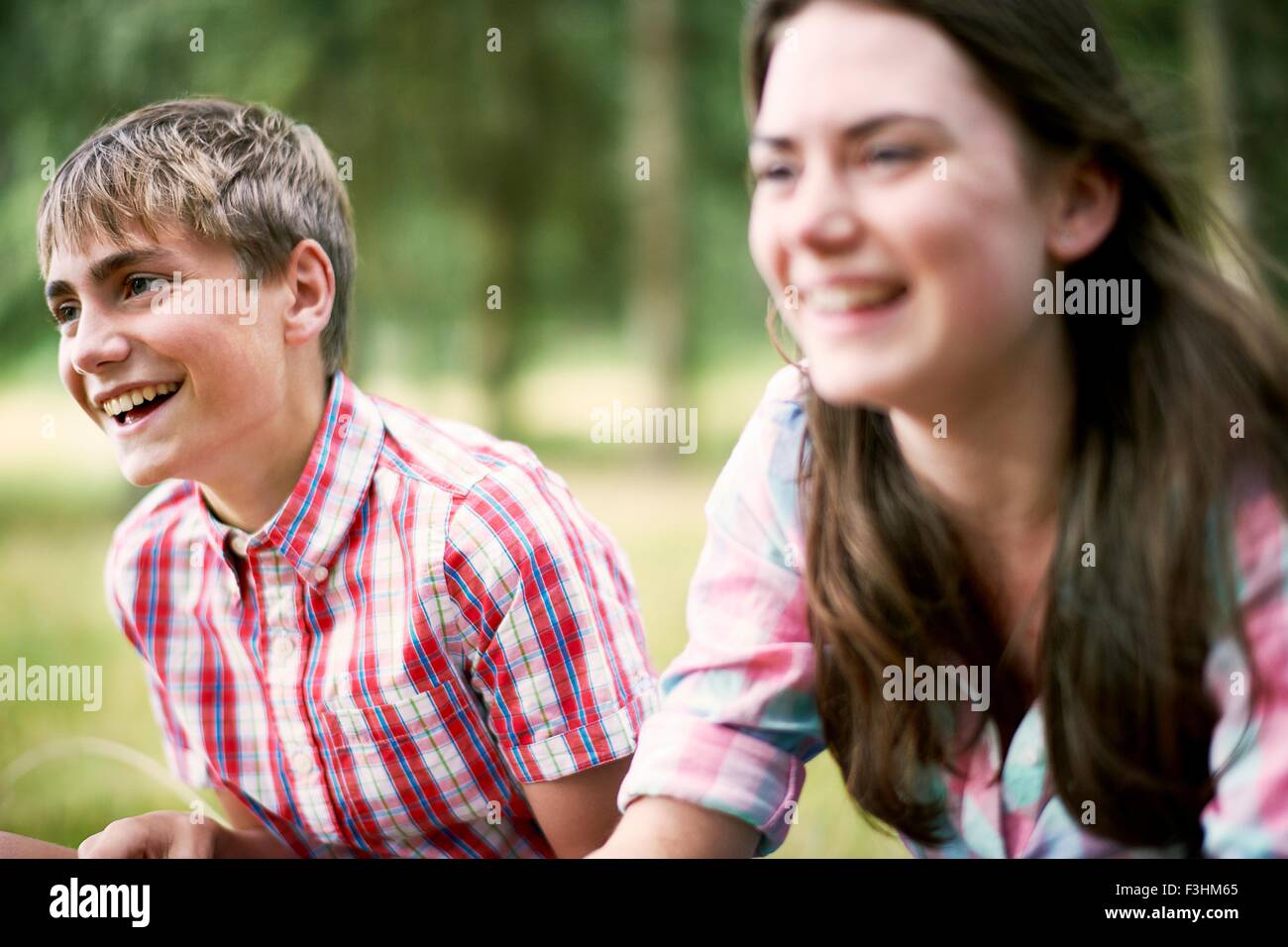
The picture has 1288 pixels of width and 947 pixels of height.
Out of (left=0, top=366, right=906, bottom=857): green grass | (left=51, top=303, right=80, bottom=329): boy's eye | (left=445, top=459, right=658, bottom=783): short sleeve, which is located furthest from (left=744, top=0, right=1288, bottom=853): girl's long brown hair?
(left=51, top=303, right=80, bottom=329): boy's eye

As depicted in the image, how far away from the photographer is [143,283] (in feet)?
4.26

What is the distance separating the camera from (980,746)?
44.9 inches

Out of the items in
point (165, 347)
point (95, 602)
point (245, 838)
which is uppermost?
point (165, 347)

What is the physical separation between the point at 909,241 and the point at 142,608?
937mm

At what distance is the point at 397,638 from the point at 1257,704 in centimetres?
76

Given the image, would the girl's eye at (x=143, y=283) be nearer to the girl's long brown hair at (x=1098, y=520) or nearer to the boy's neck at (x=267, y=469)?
the boy's neck at (x=267, y=469)

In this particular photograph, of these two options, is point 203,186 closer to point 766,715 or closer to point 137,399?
point 137,399

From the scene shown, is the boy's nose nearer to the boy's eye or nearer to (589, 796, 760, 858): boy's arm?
the boy's eye

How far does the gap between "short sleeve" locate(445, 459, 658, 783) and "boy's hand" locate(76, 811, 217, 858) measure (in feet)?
1.07

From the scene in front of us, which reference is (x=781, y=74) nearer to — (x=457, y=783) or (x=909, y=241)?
(x=909, y=241)

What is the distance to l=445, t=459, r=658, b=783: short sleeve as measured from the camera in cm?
126

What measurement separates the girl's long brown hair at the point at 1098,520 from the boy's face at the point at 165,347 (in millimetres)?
558
